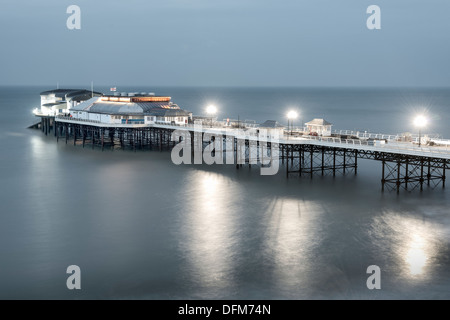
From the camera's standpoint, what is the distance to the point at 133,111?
247 ft

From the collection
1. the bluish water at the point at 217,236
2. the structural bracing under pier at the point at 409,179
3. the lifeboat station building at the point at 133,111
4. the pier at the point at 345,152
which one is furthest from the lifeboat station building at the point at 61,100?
the structural bracing under pier at the point at 409,179

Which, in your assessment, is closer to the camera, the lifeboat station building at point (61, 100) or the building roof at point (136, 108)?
the building roof at point (136, 108)

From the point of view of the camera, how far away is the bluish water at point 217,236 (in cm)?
2712

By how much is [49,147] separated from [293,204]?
46608 mm

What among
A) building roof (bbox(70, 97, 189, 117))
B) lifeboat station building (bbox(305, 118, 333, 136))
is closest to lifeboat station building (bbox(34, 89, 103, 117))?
building roof (bbox(70, 97, 189, 117))

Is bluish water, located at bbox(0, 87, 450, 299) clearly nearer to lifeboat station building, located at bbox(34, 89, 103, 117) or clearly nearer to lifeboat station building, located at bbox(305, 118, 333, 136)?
lifeboat station building, located at bbox(305, 118, 333, 136)

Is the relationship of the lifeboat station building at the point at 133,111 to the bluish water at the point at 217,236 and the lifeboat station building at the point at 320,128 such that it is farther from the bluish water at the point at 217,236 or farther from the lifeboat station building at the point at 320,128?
the lifeboat station building at the point at 320,128

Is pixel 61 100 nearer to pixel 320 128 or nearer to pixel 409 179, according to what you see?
pixel 320 128

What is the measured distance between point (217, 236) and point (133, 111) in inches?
1725

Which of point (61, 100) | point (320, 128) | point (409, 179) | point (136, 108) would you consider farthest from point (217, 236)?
point (61, 100)

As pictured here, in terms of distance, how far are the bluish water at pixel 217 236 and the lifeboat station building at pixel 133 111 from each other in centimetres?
1838

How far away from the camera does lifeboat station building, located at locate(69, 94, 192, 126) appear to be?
7369 centimetres

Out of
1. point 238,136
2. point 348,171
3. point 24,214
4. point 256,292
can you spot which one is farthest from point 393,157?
point 24,214
